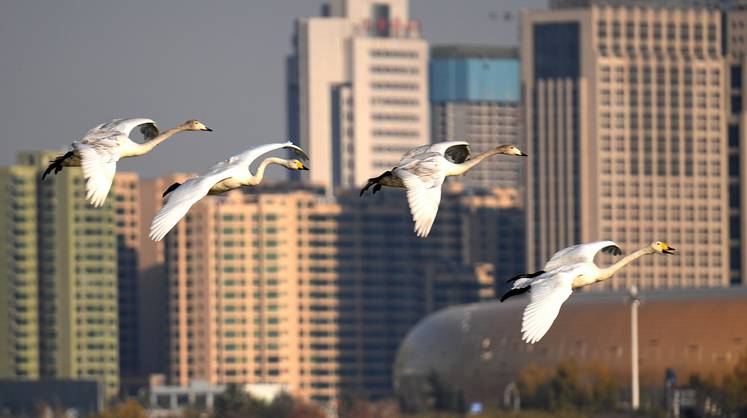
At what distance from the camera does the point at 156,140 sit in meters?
61.0

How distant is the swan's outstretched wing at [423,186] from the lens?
2143 inches

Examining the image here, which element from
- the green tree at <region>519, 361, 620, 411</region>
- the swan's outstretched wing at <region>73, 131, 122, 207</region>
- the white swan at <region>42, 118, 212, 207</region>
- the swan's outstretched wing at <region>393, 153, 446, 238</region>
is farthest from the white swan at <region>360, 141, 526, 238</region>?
the green tree at <region>519, 361, 620, 411</region>

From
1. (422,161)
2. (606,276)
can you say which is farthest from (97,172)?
(606,276)

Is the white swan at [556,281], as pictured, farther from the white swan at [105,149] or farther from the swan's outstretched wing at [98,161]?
the swan's outstretched wing at [98,161]

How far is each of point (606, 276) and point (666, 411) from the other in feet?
329

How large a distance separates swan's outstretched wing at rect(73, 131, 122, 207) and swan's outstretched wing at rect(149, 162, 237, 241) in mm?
1296

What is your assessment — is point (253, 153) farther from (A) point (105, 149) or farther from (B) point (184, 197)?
(B) point (184, 197)

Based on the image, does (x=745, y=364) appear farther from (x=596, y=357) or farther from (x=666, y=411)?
(x=596, y=357)

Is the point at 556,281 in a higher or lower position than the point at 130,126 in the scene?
lower

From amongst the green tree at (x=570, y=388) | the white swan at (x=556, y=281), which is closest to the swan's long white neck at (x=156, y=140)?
the white swan at (x=556, y=281)

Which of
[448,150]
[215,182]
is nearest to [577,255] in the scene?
[448,150]

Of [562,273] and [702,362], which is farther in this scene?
[702,362]

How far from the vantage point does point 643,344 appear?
19975cm

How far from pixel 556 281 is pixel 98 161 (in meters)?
10.2
